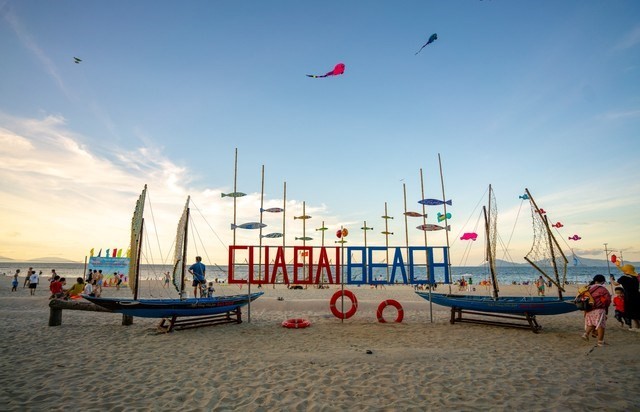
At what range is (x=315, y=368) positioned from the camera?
829 cm

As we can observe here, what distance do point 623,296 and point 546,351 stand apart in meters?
5.42

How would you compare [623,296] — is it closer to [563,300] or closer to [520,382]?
[563,300]

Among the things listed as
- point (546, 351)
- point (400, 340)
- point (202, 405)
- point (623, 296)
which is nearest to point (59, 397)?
point (202, 405)

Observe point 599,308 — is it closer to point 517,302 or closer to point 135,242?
point 517,302

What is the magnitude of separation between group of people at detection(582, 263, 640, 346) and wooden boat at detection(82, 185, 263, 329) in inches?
513

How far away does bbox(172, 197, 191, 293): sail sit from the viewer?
14844 millimetres

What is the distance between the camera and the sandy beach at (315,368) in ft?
20.7

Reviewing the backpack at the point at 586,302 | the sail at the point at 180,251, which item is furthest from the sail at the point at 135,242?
the backpack at the point at 586,302

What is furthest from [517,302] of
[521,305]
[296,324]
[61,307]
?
[61,307]

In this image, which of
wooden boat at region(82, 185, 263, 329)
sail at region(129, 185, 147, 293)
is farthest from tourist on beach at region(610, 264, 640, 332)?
sail at region(129, 185, 147, 293)

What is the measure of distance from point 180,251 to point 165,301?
2.71 metres

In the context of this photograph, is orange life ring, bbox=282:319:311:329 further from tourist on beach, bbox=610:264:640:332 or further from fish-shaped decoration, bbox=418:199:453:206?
tourist on beach, bbox=610:264:640:332

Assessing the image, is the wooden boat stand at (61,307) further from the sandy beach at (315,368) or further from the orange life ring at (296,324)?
the orange life ring at (296,324)

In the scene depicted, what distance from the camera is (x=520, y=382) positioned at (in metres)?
7.32
